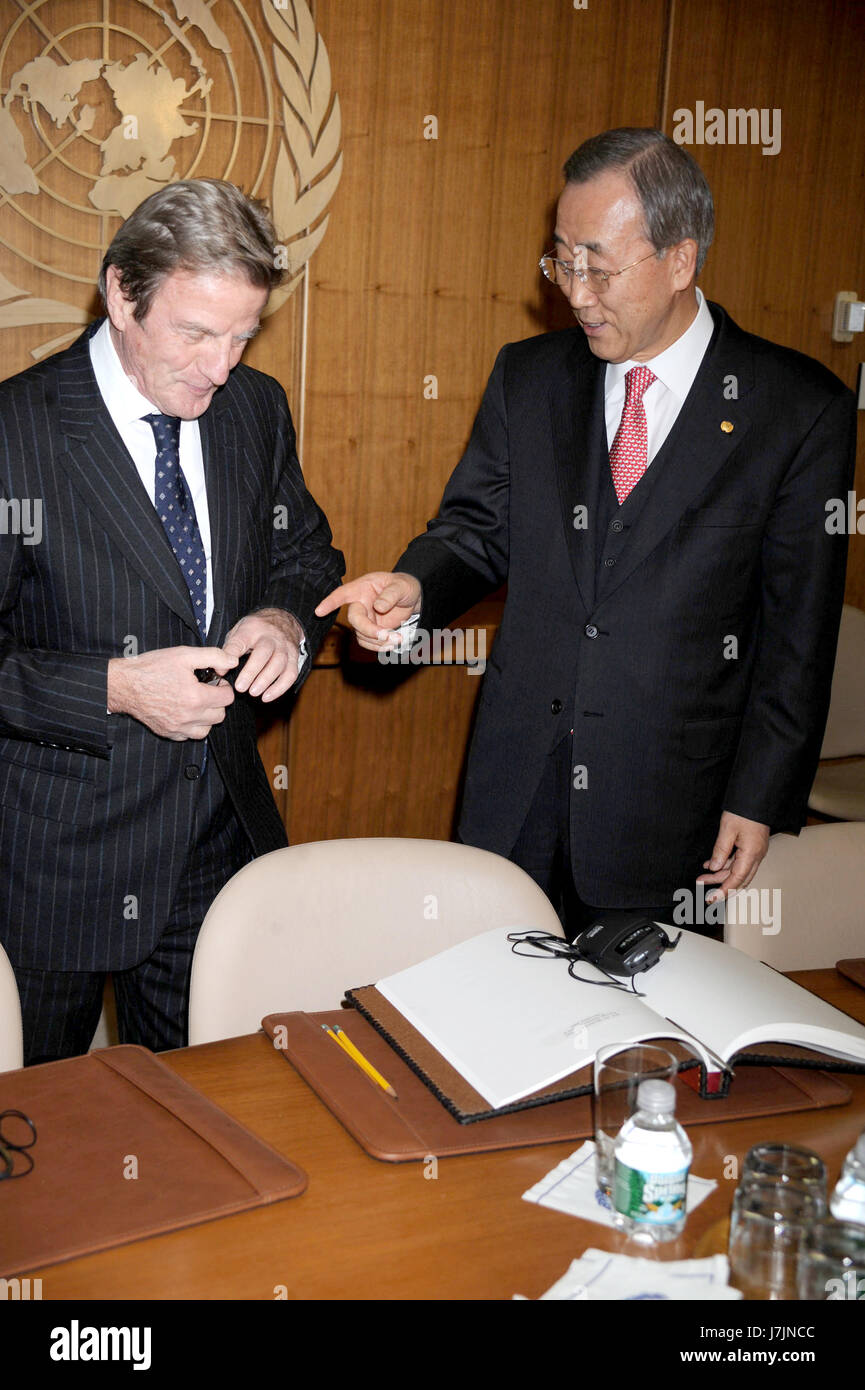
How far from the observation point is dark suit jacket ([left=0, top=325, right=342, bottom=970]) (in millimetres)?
1967

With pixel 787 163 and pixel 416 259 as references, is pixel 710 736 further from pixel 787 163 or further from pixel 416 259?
pixel 787 163

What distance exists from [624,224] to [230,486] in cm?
79

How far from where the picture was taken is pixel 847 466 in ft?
7.61

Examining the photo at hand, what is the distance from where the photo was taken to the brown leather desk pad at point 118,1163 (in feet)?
3.97

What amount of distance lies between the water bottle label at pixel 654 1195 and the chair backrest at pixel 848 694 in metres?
2.80

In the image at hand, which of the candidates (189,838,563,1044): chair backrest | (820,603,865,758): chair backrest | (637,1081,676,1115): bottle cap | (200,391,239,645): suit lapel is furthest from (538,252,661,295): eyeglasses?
(820,603,865,758): chair backrest

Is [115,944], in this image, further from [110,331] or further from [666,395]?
[666,395]

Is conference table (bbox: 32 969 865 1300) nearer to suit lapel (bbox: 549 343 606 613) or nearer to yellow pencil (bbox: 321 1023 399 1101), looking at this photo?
yellow pencil (bbox: 321 1023 399 1101)

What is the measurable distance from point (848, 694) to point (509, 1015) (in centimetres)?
267

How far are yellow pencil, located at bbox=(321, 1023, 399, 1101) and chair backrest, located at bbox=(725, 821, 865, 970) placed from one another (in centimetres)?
80

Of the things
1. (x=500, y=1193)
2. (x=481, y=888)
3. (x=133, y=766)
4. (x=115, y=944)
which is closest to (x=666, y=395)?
(x=481, y=888)

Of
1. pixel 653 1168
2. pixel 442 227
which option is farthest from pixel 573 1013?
pixel 442 227

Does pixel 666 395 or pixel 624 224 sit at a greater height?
pixel 624 224

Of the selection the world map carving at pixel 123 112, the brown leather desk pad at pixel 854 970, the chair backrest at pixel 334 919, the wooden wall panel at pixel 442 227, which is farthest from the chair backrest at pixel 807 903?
the world map carving at pixel 123 112
